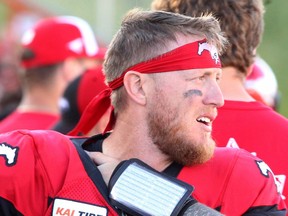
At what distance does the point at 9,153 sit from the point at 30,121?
A: 8.03ft

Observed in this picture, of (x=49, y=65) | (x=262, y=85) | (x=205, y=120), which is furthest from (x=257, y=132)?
(x=49, y=65)

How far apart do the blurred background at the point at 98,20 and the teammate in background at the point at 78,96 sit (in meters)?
5.75

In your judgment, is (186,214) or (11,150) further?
(11,150)

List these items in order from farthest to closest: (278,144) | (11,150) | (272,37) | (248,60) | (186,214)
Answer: (272,37) → (248,60) → (278,144) → (11,150) → (186,214)

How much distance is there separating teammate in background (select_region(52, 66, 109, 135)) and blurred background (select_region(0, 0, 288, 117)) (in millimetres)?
5748

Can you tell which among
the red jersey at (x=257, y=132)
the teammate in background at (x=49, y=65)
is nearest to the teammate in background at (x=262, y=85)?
the red jersey at (x=257, y=132)

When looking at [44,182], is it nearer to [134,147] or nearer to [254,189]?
[134,147]

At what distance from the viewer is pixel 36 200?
3.15m

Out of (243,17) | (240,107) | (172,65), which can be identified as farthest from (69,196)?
(243,17)

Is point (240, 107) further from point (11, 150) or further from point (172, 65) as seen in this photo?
point (11, 150)

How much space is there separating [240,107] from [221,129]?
11cm

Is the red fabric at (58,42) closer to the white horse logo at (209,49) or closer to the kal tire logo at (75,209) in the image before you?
the white horse logo at (209,49)

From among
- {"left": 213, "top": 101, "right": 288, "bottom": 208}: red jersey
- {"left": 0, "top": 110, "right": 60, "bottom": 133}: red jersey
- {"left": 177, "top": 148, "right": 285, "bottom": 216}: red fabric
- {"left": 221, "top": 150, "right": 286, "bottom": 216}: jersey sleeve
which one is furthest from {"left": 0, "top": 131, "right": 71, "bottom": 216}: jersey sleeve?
{"left": 0, "top": 110, "right": 60, "bottom": 133}: red jersey

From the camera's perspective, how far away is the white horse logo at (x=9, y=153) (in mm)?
3182
